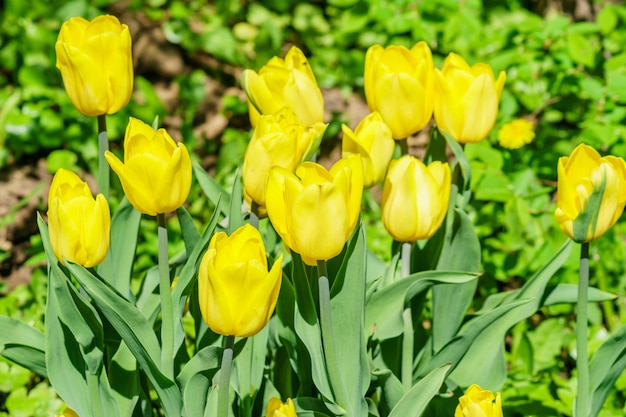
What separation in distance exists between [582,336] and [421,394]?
32cm

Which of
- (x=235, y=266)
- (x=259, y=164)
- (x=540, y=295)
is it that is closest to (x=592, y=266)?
(x=540, y=295)

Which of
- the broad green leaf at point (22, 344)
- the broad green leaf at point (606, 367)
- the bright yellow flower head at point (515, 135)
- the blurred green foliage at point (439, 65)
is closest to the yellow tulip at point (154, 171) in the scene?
the broad green leaf at point (22, 344)

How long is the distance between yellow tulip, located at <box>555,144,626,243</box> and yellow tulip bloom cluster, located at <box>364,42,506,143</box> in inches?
8.0

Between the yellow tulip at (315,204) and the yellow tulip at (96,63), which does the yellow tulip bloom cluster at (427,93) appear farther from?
the yellow tulip at (96,63)

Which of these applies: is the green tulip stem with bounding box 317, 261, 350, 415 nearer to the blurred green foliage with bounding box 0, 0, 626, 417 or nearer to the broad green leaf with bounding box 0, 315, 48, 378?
the broad green leaf with bounding box 0, 315, 48, 378

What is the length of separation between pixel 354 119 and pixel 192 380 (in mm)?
2172

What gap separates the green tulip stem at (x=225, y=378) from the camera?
4.00ft

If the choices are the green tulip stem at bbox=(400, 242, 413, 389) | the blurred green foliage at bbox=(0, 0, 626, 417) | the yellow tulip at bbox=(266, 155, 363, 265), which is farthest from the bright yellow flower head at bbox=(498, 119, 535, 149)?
the yellow tulip at bbox=(266, 155, 363, 265)

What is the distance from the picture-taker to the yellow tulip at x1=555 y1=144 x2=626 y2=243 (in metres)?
1.35

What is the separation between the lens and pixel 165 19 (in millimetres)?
3725

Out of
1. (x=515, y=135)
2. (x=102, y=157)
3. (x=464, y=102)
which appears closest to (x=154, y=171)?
(x=102, y=157)

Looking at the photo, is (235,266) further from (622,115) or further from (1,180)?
(1,180)

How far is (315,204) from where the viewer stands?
1.15m

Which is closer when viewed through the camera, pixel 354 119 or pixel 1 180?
pixel 1 180
